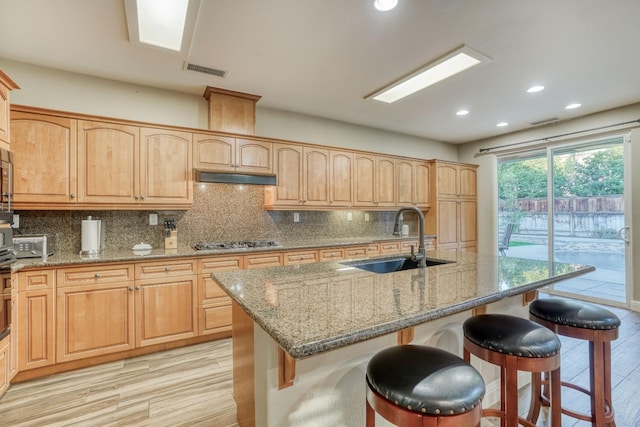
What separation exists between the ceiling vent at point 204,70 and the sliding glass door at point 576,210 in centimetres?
499

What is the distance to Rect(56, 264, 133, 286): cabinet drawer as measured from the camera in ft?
8.09

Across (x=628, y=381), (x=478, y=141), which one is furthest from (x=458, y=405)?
(x=478, y=141)

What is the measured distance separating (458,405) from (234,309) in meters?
1.31

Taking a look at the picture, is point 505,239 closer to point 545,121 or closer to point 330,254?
point 545,121

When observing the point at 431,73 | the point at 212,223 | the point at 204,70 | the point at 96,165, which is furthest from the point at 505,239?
the point at 96,165

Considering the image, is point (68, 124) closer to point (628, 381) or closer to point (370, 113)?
point (370, 113)

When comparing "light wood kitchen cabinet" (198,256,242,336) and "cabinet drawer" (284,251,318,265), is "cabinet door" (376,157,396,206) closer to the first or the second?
"cabinet drawer" (284,251,318,265)

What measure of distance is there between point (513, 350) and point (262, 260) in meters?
2.48

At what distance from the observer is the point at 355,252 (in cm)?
406

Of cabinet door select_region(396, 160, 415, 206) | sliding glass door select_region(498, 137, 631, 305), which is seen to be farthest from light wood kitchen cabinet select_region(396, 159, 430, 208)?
sliding glass door select_region(498, 137, 631, 305)

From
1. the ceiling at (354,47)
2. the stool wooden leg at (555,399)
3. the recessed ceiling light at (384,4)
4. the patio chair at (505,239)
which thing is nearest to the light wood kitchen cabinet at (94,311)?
the ceiling at (354,47)

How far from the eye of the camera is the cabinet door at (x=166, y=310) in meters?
2.75

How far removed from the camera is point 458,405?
38.3 inches

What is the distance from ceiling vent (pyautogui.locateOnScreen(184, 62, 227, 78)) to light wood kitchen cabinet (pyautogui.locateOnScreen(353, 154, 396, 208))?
2.17 metres
